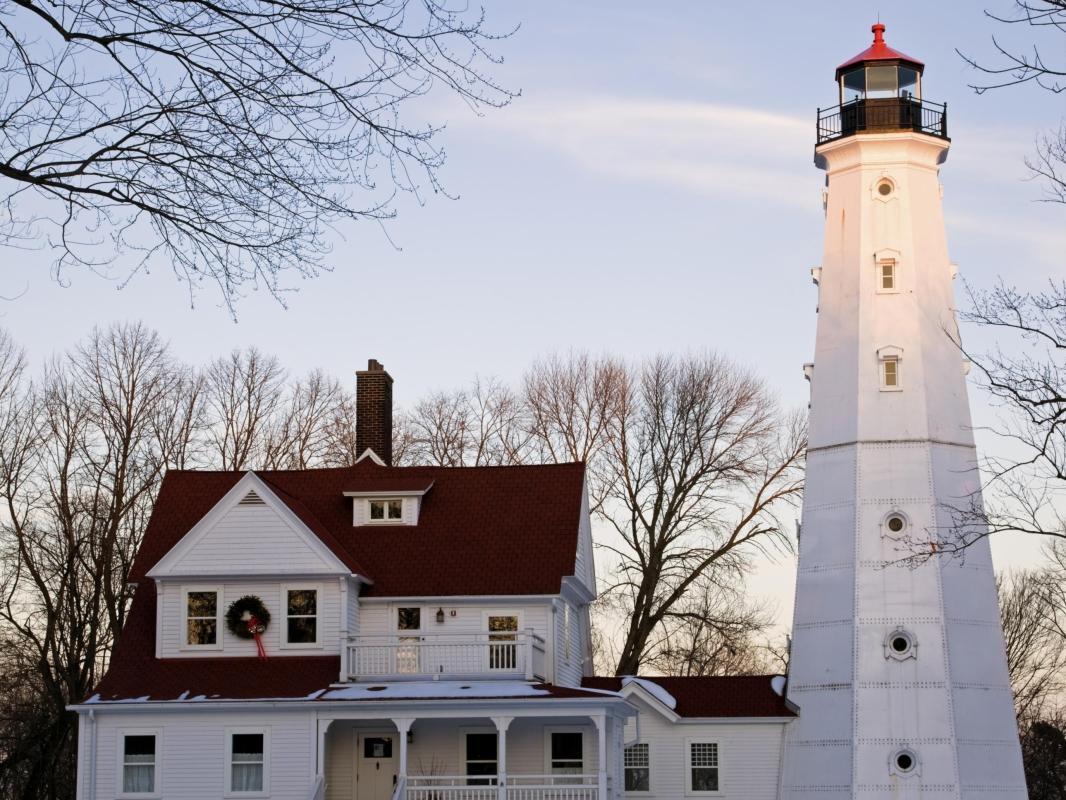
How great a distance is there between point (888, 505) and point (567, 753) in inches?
352

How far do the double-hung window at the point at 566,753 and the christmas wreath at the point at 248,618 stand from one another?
20.0ft

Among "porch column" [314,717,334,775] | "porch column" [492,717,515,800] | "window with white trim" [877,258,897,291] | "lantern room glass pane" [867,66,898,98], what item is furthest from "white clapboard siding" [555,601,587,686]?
"lantern room glass pane" [867,66,898,98]

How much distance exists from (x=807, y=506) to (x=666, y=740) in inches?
241

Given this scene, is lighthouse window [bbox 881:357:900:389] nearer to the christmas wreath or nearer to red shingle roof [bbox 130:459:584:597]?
red shingle roof [bbox 130:459:584:597]

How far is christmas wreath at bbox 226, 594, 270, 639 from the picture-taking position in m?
29.8

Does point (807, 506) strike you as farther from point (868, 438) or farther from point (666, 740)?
point (666, 740)

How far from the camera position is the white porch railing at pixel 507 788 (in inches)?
1077

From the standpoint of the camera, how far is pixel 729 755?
3250cm

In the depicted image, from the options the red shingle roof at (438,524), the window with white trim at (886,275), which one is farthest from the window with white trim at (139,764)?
the window with white trim at (886,275)

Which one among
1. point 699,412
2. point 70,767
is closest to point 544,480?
point 699,412

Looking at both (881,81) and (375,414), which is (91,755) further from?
(881,81)

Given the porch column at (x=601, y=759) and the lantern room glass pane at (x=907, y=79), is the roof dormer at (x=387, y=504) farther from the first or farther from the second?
the lantern room glass pane at (x=907, y=79)

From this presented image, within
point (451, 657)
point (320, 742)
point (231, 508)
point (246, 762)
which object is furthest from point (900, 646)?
point (231, 508)

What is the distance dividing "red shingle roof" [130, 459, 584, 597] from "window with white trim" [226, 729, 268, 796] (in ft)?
12.4
